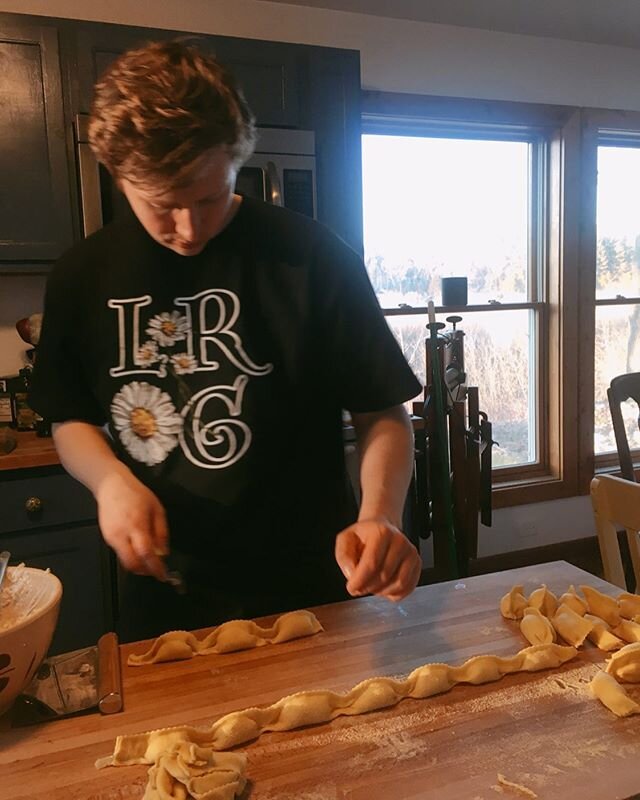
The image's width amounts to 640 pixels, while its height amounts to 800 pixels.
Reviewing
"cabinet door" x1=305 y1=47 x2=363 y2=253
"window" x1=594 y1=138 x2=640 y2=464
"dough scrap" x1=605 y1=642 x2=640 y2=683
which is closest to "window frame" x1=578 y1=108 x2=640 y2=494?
"window" x1=594 y1=138 x2=640 y2=464

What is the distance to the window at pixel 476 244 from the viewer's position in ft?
8.98

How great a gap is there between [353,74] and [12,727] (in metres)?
1.90

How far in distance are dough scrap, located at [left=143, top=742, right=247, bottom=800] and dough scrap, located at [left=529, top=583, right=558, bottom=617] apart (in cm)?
44


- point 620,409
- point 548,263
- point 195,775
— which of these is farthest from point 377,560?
point 548,263

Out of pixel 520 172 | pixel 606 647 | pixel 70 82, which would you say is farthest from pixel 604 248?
pixel 606 647

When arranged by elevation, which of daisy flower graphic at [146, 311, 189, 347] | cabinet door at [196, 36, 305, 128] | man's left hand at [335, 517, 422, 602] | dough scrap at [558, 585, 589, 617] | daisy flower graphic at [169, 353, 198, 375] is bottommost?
dough scrap at [558, 585, 589, 617]

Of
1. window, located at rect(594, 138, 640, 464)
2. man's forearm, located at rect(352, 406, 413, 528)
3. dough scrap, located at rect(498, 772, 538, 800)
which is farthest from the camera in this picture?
window, located at rect(594, 138, 640, 464)

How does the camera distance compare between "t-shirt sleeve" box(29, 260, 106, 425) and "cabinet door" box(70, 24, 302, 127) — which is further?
"cabinet door" box(70, 24, 302, 127)

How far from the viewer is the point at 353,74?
2092 millimetres

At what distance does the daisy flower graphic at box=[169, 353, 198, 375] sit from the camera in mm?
917

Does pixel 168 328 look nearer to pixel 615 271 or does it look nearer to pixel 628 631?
pixel 628 631

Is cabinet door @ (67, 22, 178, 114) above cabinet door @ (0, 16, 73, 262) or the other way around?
above

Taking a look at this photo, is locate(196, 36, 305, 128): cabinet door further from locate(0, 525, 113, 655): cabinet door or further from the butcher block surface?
the butcher block surface

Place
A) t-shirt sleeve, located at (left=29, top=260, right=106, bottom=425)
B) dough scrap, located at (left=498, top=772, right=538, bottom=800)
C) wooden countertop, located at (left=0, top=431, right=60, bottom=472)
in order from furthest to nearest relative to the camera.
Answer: wooden countertop, located at (left=0, top=431, right=60, bottom=472), t-shirt sleeve, located at (left=29, top=260, right=106, bottom=425), dough scrap, located at (left=498, top=772, right=538, bottom=800)
